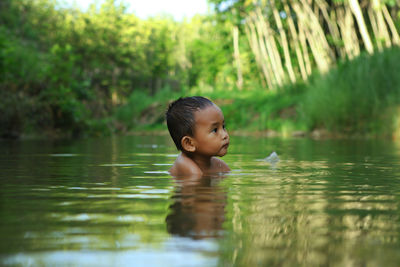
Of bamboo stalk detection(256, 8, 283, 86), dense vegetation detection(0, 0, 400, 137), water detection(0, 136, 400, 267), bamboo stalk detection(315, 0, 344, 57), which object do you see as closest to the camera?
water detection(0, 136, 400, 267)

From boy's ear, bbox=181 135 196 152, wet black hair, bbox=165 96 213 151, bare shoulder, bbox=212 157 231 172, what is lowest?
bare shoulder, bbox=212 157 231 172

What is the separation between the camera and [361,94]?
18312 mm

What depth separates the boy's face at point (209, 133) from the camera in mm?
5969

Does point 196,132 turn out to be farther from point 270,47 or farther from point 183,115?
point 270,47

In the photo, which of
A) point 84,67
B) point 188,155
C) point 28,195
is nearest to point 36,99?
point 188,155

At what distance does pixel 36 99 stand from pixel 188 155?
1497 cm

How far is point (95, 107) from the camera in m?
42.1

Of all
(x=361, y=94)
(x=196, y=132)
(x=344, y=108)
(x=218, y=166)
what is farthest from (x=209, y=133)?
(x=344, y=108)

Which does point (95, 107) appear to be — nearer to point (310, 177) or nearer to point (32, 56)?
point (32, 56)

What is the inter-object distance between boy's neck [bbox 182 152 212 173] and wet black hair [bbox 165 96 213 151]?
6.4 inches

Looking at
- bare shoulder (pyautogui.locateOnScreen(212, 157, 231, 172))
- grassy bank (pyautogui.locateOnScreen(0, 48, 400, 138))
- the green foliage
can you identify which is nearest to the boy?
bare shoulder (pyautogui.locateOnScreen(212, 157, 231, 172))

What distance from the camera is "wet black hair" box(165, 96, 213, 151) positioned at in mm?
6059

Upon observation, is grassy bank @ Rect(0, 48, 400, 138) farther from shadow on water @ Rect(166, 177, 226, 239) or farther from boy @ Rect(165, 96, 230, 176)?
shadow on water @ Rect(166, 177, 226, 239)

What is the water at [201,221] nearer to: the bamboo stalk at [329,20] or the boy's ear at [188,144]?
the boy's ear at [188,144]
